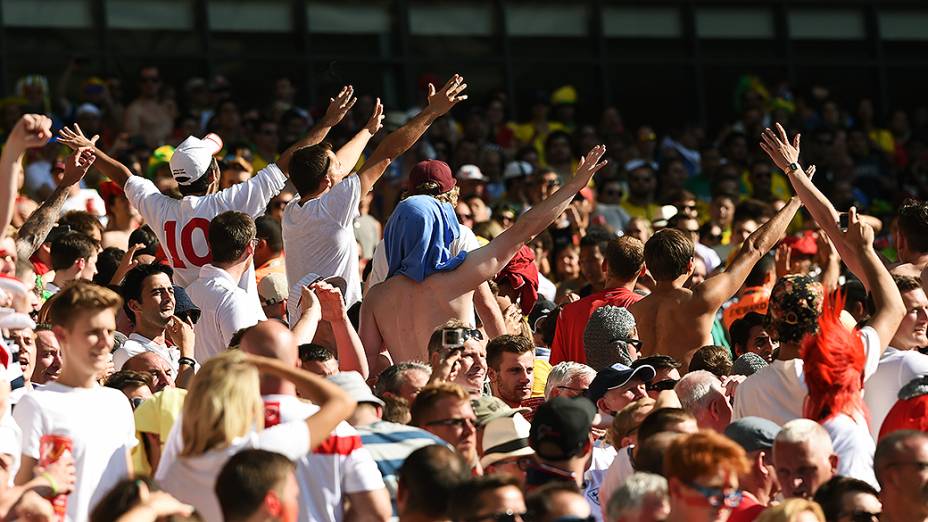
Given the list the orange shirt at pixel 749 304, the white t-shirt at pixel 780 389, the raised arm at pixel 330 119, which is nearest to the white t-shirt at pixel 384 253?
the raised arm at pixel 330 119

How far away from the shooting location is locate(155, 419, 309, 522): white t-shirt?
5.75 m

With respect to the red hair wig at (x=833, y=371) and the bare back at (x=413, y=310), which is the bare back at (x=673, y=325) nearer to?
the bare back at (x=413, y=310)

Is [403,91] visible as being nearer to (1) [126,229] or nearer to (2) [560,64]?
(2) [560,64]

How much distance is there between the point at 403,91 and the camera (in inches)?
732

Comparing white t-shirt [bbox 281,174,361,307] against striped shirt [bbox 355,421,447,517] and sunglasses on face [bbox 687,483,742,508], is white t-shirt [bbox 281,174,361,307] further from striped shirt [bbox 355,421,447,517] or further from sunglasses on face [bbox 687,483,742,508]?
sunglasses on face [bbox 687,483,742,508]

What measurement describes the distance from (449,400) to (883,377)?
2312 mm

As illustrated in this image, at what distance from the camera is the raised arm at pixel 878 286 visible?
740 centimetres

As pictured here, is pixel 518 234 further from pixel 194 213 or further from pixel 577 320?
pixel 194 213

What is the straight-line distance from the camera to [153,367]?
25.3 ft

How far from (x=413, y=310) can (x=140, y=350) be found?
1400 millimetres

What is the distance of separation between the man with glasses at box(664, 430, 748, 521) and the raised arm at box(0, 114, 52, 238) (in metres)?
2.60

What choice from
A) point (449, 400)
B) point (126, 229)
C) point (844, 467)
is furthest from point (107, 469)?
point (126, 229)

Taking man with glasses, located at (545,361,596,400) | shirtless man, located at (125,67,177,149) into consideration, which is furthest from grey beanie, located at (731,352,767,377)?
shirtless man, located at (125,67,177,149)

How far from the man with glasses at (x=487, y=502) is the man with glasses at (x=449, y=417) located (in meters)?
0.82
